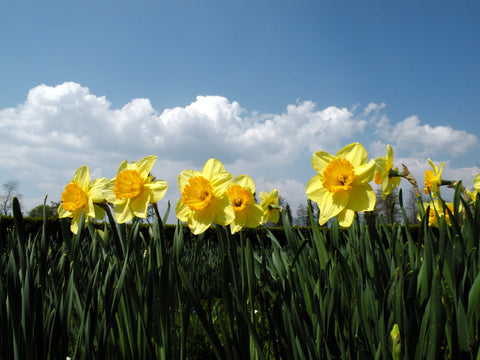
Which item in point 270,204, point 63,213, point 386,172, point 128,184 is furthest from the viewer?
point 270,204

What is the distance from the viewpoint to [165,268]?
1114 mm

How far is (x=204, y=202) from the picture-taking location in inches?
47.0

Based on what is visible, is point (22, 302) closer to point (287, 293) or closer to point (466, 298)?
point (287, 293)

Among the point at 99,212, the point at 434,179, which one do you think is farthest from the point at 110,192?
the point at 434,179

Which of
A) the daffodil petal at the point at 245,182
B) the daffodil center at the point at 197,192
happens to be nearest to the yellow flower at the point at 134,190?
the daffodil center at the point at 197,192

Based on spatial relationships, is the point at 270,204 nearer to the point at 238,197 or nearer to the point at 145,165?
the point at 238,197

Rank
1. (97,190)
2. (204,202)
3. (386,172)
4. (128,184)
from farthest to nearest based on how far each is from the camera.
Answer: (386,172) < (97,190) < (128,184) < (204,202)

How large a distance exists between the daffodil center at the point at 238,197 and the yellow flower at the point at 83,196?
0.61 meters

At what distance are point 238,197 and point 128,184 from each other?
1.60 ft

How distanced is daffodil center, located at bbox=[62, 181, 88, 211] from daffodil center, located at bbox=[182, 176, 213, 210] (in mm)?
569

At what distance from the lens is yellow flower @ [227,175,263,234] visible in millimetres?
1302

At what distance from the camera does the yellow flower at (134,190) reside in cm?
127

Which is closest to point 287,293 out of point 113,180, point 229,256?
point 229,256

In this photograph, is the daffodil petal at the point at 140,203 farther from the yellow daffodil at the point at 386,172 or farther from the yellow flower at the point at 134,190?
the yellow daffodil at the point at 386,172
